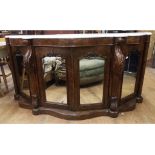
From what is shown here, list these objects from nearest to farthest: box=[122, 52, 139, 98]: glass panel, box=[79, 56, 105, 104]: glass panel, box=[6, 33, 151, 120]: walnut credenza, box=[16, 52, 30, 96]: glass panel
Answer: box=[6, 33, 151, 120]: walnut credenza → box=[79, 56, 105, 104]: glass panel → box=[122, 52, 139, 98]: glass panel → box=[16, 52, 30, 96]: glass panel

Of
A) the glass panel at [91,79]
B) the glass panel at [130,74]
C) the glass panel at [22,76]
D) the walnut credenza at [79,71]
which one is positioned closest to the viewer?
the walnut credenza at [79,71]

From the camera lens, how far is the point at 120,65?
1584 millimetres

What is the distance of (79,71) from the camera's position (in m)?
1.66

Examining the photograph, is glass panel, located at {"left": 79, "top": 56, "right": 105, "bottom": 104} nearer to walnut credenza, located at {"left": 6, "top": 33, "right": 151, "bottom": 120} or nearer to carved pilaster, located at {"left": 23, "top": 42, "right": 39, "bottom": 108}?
walnut credenza, located at {"left": 6, "top": 33, "right": 151, "bottom": 120}

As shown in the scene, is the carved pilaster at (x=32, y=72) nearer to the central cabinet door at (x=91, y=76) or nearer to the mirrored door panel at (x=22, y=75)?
the mirrored door panel at (x=22, y=75)

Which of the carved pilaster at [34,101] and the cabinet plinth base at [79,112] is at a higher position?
the carved pilaster at [34,101]

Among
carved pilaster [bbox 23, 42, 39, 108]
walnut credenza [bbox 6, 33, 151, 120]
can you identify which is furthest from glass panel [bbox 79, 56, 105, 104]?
carved pilaster [bbox 23, 42, 39, 108]

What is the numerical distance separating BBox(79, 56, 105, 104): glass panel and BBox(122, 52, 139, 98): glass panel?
0.88ft

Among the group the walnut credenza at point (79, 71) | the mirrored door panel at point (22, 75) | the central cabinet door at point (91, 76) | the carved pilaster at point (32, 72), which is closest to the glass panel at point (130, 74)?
the walnut credenza at point (79, 71)

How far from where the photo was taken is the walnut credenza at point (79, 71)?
1557mm

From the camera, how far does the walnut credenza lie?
156 centimetres
